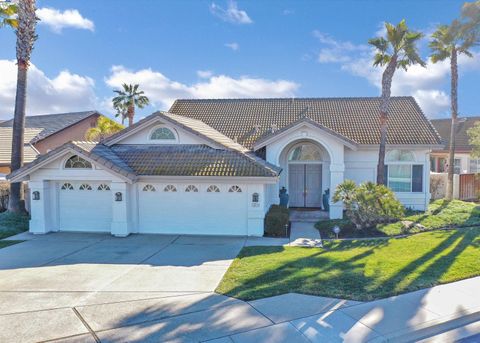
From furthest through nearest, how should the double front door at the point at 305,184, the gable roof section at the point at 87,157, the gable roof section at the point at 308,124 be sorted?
the double front door at the point at 305,184, the gable roof section at the point at 308,124, the gable roof section at the point at 87,157

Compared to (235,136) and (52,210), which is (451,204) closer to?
(235,136)

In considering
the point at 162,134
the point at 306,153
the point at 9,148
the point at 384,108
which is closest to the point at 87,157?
the point at 162,134

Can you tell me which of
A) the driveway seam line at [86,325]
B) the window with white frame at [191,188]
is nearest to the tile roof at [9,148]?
the window with white frame at [191,188]

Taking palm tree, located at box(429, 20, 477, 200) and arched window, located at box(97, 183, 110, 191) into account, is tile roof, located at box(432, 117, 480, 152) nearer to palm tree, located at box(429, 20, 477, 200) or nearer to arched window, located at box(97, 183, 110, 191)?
palm tree, located at box(429, 20, 477, 200)

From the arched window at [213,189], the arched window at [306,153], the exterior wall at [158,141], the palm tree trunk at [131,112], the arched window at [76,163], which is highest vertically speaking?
the palm tree trunk at [131,112]

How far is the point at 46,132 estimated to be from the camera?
31.4 meters

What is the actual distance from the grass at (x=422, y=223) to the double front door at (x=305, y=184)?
11.6ft

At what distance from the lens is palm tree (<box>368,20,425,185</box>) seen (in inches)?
614

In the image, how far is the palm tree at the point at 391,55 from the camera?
15594 mm

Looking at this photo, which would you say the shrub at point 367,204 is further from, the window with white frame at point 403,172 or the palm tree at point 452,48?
the palm tree at point 452,48

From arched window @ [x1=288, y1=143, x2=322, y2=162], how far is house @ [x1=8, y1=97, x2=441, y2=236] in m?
0.05

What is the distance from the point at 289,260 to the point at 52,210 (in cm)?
1040

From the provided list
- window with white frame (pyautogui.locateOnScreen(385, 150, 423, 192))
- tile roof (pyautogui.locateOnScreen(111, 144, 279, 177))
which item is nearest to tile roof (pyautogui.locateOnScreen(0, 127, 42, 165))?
tile roof (pyautogui.locateOnScreen(111, 144, 279, 177))

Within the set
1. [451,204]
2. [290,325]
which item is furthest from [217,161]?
[451,204]
